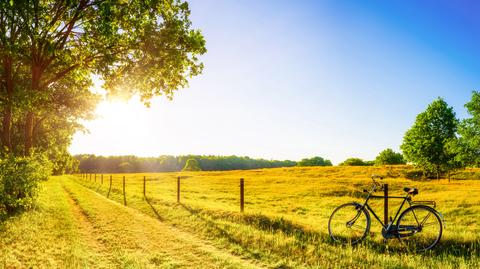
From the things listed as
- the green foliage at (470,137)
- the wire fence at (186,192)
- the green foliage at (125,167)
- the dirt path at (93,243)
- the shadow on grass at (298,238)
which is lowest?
the green foliage at (125,167)

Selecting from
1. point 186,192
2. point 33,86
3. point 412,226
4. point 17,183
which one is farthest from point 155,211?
point 186,192

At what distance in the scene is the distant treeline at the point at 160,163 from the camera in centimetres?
16188

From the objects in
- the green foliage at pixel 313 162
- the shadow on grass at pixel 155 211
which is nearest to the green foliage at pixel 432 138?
the shadow on grass at pixel 155 211

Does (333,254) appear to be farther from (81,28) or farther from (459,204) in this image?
(459,204)

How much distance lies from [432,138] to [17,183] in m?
53.7

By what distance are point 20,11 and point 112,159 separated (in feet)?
551

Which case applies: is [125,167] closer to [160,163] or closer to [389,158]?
[160,163]

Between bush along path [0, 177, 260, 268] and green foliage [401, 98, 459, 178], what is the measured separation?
1916 inches

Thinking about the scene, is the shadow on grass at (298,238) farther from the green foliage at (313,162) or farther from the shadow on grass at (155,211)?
the green foliage at (313,162)

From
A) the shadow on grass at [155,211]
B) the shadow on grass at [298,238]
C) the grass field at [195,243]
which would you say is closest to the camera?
the grass field at [195,243]

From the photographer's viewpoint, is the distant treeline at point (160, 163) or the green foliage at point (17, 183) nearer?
the green foliage at point (17, 183)

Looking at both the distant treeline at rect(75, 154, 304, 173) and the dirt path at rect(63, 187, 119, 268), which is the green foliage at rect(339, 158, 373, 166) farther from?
the dirt path at rect(63, 187, 119, 268)

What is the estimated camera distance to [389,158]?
8831 centimetres

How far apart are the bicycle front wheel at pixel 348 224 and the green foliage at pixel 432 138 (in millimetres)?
45720
